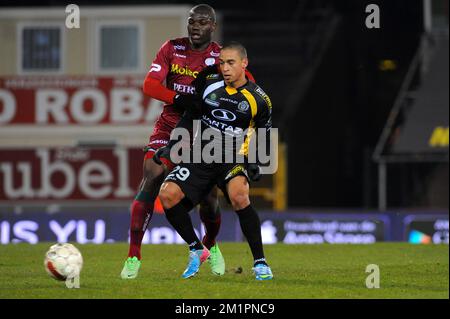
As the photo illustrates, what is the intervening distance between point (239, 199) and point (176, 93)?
1.20 metres

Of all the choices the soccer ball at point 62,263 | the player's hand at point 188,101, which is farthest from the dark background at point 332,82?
the soccer ball at point 62,263

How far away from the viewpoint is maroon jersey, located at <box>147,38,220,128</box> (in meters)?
11.2

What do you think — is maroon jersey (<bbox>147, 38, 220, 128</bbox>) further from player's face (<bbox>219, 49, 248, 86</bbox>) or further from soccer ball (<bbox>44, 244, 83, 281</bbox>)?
soccer ball (<bbox>44, 244, 83, 281</bbox>)

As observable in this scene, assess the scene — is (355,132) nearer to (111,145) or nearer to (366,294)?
(111,145)

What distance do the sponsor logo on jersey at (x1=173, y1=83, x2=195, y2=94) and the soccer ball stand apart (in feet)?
6.41

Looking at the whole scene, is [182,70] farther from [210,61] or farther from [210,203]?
[210,203]

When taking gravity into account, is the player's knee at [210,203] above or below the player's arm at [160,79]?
below

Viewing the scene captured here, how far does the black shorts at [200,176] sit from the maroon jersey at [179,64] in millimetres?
826

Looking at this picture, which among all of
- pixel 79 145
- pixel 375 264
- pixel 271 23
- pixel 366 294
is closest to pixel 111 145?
pixel 79 145

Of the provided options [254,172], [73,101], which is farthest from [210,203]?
[73,101]

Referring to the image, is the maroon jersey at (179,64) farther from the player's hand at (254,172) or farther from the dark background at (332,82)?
the dark background at (332,82)

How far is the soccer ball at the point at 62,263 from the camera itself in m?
10.1

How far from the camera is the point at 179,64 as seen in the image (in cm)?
1123

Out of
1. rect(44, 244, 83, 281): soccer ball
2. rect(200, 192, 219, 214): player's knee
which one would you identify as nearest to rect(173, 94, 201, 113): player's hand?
rect(200, 192, 219, 214): player's knee
